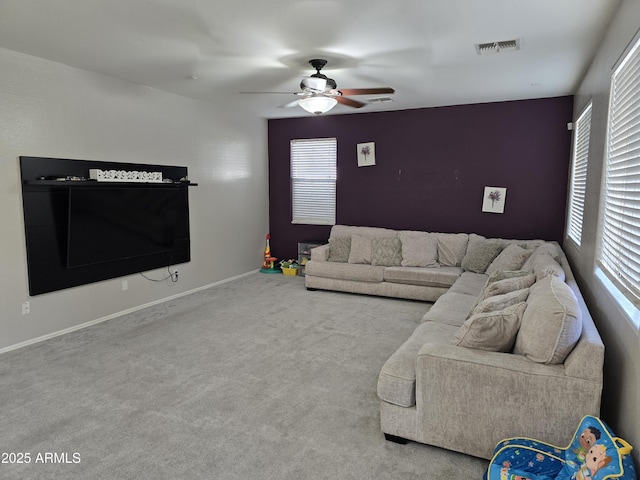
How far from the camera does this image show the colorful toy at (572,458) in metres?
1.63

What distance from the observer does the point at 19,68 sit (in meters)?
3.78

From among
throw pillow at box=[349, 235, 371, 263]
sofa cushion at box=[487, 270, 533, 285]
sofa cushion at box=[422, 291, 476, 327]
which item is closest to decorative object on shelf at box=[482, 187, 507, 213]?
throw pillow at box=[349, 235, 371, 263]

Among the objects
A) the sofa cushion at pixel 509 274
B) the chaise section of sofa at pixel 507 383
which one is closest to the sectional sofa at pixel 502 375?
the chaise section of sofa at pixel 507 383

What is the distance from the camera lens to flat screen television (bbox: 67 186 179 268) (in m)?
4.24

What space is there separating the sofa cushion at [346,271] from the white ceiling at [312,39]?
2394mm

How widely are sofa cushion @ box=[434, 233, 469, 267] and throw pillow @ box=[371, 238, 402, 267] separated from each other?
1.92ft

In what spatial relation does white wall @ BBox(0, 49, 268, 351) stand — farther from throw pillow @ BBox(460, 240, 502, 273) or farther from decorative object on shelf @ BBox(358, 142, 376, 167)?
throw pillow @ BBox(460, 240, 502, 273)

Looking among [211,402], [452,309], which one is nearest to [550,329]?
[452,309]

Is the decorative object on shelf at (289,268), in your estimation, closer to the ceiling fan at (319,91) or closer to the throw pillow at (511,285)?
the ceiling fan at (319,91)

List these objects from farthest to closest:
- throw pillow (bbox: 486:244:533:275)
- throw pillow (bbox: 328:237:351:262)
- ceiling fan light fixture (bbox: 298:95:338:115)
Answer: throw pillow (bbox: 328:237:351:262) < throw pillow (bbox: 486:244:533:275) < ceiling fan light fixture (bbox: 298:95:338:115)

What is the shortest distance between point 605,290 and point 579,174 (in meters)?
2.42

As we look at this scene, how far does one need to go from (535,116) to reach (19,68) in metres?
5.92

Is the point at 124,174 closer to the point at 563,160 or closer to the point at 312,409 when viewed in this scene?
the point at 312,409

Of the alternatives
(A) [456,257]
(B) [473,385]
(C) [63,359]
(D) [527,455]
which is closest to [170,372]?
(C) [63,359]
